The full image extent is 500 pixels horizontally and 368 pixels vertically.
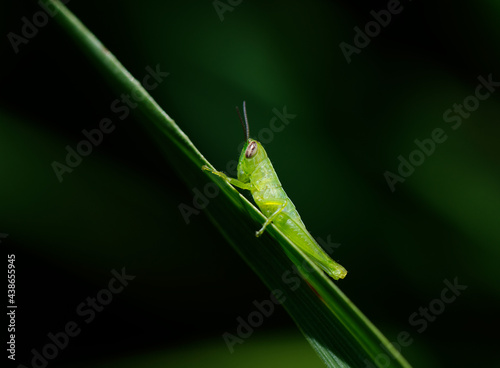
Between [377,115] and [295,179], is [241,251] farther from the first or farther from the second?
[377,115]

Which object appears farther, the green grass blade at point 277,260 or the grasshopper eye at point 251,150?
the grasshopper eye at point 251,150

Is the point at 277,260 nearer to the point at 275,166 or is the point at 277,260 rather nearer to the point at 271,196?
the point at 271,196

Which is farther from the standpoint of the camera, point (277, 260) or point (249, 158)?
point (249, 158)

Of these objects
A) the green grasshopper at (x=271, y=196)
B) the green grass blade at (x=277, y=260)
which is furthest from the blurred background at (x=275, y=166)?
the green grass blade at (x=277, y=260)

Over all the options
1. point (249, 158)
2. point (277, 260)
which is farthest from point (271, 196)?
point (277, 260)

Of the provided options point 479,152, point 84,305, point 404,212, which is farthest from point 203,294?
point 479,152

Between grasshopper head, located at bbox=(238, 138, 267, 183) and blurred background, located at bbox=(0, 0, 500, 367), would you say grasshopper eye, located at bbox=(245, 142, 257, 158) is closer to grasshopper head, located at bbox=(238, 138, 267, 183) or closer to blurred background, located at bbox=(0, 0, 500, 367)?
grasshopper head, located at bbox=(238, 138, 267, 183)

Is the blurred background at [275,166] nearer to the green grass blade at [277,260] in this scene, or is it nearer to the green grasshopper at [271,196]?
the green grasshopper at [271,196]
